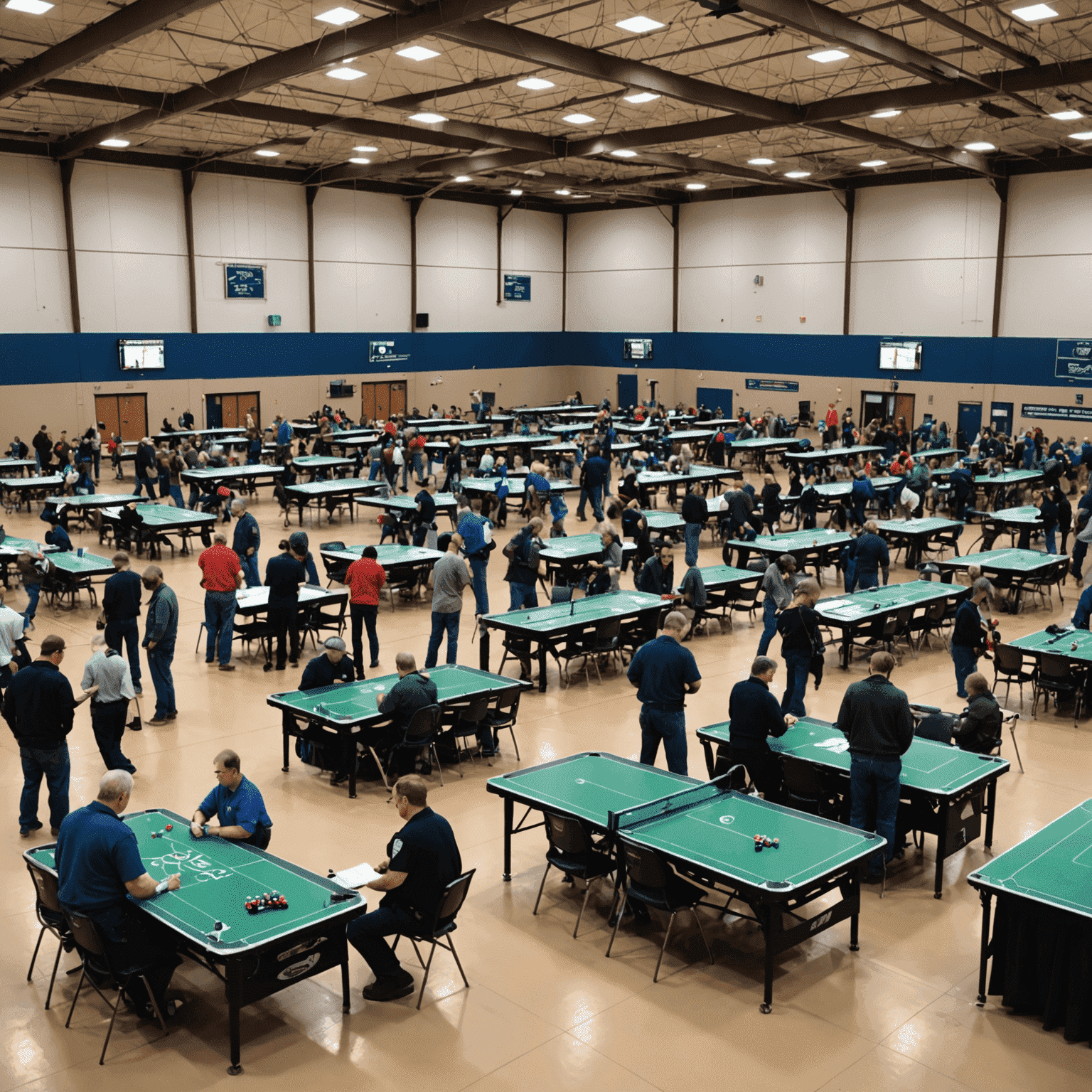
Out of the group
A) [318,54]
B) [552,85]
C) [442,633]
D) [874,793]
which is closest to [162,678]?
[442,633]

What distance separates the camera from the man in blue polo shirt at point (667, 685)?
8602mm

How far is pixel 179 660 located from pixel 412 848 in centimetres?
827

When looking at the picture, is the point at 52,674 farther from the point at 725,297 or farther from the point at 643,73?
the point at 725,297

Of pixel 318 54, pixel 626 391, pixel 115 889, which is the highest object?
pixel 318 54

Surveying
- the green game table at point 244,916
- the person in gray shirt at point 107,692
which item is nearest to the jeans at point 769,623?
the person in gray shirt at point 107,692

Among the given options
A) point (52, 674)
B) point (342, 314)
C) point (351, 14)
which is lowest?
point (52, 674)

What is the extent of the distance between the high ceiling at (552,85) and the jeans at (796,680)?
8.44 m

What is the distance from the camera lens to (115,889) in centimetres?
583

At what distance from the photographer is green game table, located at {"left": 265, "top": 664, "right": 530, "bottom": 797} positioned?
9.17 metres

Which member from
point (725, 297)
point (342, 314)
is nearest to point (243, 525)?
point (342, 314)

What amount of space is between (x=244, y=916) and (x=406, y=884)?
920 millimetres

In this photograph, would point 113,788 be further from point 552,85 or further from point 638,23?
point 552,85

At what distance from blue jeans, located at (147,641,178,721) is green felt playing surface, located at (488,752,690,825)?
15.5 feet

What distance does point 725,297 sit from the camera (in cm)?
4009
